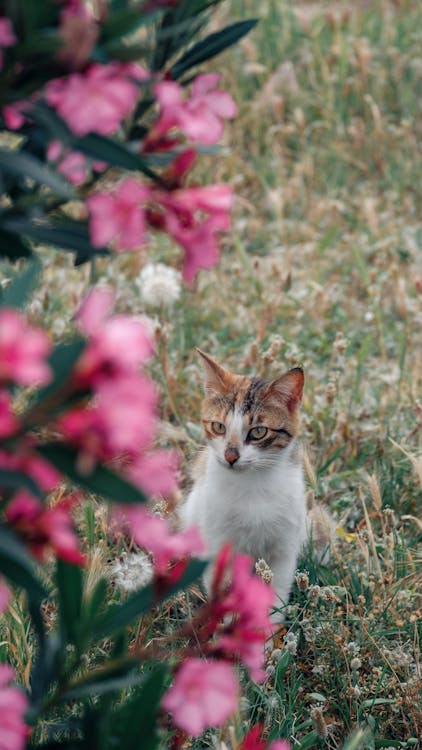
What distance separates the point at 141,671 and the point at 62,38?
1.34 m

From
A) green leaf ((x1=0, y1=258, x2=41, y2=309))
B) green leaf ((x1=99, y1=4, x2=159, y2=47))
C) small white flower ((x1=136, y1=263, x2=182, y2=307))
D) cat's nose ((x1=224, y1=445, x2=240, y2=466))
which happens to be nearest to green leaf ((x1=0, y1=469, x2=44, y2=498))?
green leaf ((x1=0, y1=258, x2=41, y2=309))

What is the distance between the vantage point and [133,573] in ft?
6.76

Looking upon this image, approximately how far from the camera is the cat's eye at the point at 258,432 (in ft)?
7.48

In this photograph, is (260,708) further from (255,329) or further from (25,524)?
(255,329)

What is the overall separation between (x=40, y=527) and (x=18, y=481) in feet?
0.33

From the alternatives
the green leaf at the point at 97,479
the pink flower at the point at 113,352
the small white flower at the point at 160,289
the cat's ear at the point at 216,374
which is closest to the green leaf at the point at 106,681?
the green leaf at the point at 97,479

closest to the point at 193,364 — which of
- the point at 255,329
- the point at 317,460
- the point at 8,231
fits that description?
the point at 255,329

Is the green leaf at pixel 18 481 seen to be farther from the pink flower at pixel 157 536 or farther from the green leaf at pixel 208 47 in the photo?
the green leaf at pixel 208 47

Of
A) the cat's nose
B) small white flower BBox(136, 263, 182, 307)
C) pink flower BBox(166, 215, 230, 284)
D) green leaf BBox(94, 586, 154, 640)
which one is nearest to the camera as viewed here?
pink flower BBox(166, 215, 230, 284)

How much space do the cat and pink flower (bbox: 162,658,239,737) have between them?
129 cm

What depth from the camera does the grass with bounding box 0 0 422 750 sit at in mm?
1975

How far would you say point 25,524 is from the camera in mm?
904

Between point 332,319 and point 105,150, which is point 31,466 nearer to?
point 105,150

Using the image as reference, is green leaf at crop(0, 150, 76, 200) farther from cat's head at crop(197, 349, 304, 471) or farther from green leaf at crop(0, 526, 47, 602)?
cat's head at crop(197, 349, 304, 471)
